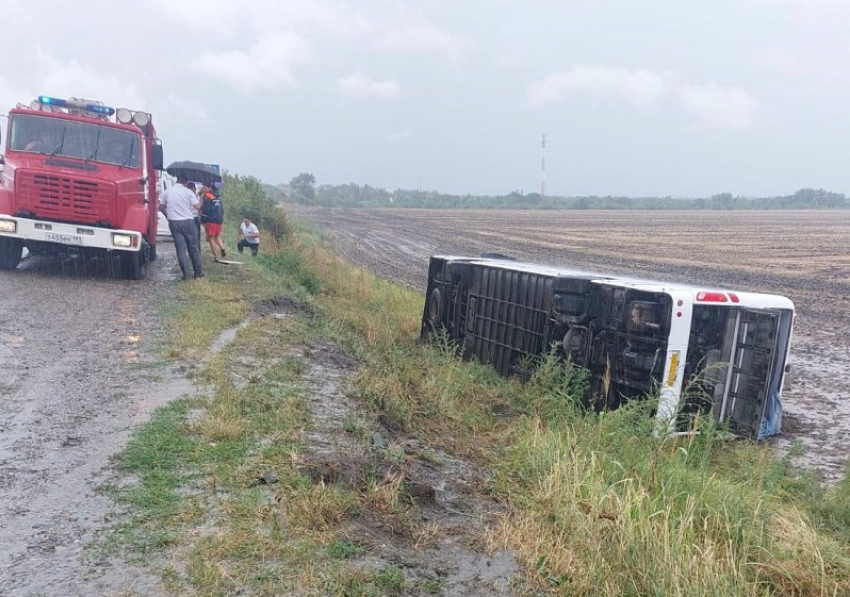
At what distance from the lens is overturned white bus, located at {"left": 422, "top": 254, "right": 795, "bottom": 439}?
7141 mm

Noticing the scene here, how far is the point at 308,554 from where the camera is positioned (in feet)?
13.1

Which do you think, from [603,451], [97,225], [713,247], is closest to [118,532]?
[603,451]

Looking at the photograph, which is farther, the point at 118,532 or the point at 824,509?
the point at 824,509

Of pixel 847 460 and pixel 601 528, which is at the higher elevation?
pixel 601 528

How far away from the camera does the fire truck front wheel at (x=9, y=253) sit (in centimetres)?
1272

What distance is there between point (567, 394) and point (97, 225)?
8.37m

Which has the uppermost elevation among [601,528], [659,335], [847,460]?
[659,335]

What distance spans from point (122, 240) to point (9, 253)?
2196 millimetres

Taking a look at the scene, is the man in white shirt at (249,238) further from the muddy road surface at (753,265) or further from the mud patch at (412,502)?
the mud patch at (412,502)

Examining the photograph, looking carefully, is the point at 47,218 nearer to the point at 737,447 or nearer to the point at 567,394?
the point at 567,394

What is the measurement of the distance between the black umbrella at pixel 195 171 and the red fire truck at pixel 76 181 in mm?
3604

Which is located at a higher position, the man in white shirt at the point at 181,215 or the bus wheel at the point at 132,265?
the man in white shirt at the point at 181,215

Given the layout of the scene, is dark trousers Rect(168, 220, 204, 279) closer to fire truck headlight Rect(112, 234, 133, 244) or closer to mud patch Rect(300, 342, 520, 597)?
fire truck headlight Rect(112, 234, 133, 244)

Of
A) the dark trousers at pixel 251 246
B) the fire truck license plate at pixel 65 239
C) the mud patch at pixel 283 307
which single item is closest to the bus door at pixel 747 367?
the mud patch at pixel 283 307
